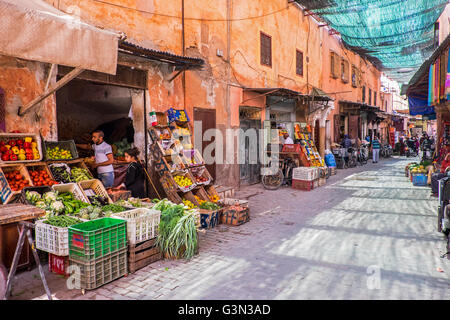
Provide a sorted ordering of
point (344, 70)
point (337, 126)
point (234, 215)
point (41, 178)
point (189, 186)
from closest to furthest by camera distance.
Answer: point (41, 178), point (234, 215), point (189, 186), point (337, 126), point (344, 70)

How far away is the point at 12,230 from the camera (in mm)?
4496

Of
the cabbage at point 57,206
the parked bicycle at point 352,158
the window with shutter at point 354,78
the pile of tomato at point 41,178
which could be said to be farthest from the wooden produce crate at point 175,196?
the window with shutter at point 354,78

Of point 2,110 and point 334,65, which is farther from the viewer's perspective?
point 334,65

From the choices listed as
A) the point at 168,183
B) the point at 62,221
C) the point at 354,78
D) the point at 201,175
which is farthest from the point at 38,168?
the point at 354,78

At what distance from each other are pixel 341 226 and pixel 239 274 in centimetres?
336

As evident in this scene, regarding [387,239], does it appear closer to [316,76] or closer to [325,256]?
[325,256]

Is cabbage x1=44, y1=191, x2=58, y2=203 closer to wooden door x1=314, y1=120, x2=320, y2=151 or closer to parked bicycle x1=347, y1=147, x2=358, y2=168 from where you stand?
wooden door x1=314, y1=120, x2=320, y2=151

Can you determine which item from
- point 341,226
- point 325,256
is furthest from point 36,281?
point 341,226

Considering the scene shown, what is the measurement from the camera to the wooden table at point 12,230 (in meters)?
3.98

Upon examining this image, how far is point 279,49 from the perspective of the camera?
14.0 m

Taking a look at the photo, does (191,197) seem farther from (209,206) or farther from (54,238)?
(54,238)

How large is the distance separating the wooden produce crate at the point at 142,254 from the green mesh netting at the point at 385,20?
11.5 metres

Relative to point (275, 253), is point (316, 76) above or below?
A: above

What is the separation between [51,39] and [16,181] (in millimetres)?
2556
